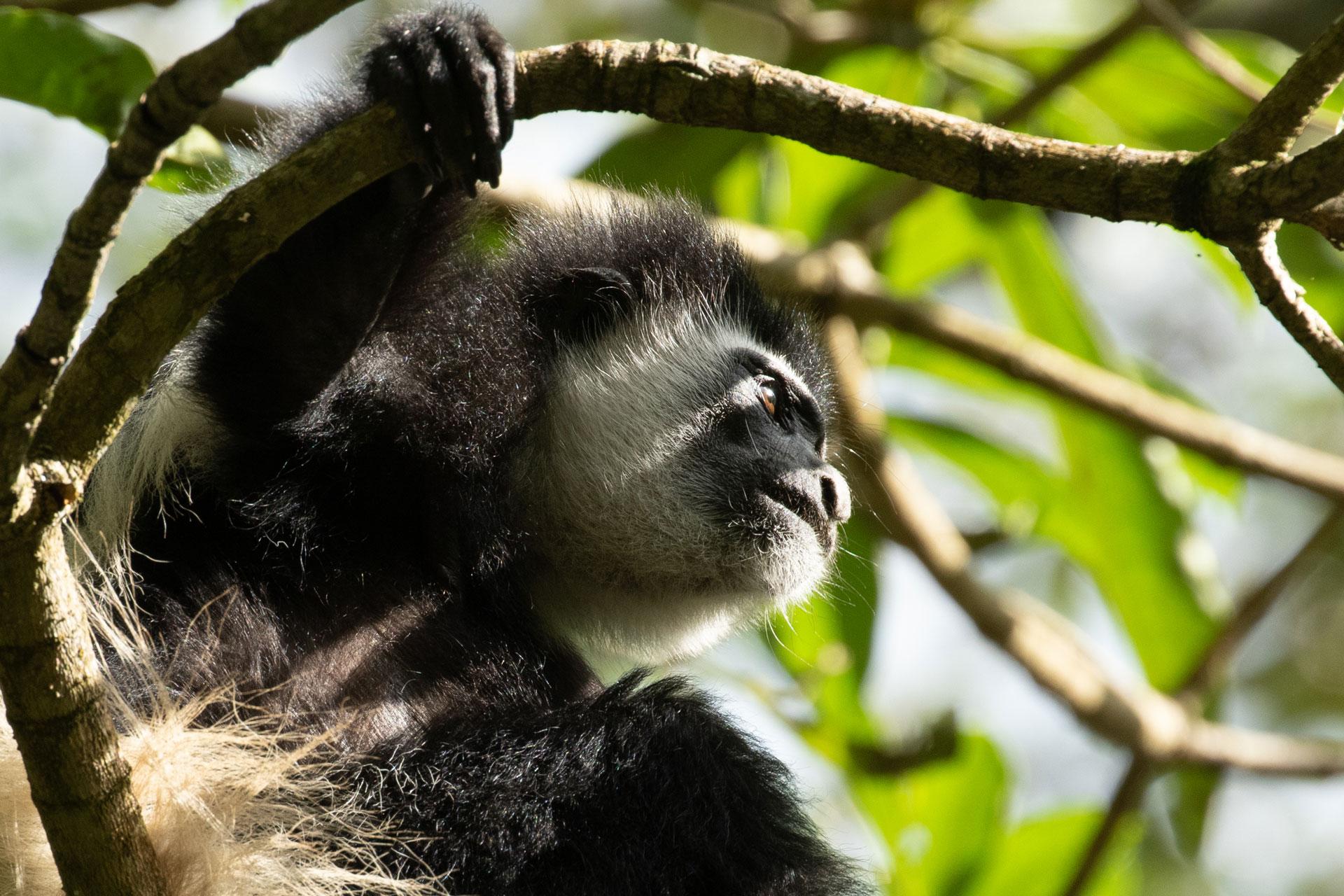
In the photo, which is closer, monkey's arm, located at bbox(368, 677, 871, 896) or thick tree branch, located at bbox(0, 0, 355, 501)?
thick tree branch, located at bbox(0, 0, 355, 501)

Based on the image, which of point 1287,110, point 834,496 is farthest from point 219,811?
point 1287,110

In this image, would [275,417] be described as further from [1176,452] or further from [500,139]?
[1176,452]

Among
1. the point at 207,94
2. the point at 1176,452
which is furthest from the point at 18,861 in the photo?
the point at 1176,452

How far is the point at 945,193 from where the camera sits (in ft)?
13.3

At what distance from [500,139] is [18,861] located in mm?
1198

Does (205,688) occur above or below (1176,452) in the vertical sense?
below

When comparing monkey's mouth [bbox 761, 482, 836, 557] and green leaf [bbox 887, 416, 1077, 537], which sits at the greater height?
green leaf [bbox 887, 416, 1077, 537]

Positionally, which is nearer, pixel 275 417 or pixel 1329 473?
pixel 275 417

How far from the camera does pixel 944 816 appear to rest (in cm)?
372

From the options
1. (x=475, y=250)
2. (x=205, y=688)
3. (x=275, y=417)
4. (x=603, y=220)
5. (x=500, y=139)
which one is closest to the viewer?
(x=500, y=139)

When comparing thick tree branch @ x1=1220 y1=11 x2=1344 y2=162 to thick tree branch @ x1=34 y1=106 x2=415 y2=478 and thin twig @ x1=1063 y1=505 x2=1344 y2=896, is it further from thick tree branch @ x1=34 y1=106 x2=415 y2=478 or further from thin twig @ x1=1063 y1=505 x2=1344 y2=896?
thin twig @ x1=1063 y1=505 x2=1344 y2=896

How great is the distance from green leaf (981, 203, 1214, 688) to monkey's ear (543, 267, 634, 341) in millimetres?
1529

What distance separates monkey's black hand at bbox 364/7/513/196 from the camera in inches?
64.1

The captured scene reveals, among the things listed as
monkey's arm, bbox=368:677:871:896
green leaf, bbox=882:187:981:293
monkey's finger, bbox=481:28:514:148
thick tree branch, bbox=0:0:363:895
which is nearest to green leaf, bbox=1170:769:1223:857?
green leaf, bbox=882:187:981:293
